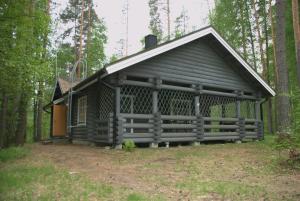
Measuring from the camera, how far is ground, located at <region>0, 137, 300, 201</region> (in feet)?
16.9

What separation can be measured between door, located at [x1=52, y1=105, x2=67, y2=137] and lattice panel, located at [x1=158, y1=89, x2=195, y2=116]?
20.6 ft

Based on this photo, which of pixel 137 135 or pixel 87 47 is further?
pixel 87 47

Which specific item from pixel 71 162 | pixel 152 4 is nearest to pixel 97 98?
pixel 71 162

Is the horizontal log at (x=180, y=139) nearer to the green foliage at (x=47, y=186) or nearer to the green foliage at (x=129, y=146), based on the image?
the green foliage at (x=129, y=146)

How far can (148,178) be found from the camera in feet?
21.1

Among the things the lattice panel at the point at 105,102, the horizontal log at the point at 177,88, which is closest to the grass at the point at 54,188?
the lattice panel at the point at 105,102

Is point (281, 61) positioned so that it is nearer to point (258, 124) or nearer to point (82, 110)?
point (258, 124)

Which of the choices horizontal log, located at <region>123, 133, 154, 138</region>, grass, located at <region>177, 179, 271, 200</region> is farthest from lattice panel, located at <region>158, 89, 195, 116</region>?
grass, located at <region>177, 179, 271, 200</region>

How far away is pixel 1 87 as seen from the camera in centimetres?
1061

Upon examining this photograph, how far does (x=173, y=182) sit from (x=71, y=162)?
347cm

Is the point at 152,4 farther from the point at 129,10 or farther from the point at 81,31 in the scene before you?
the point at 81,31

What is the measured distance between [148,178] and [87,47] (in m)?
24.1

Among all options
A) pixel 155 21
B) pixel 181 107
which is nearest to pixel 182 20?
pixel 155 21

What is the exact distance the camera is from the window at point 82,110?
52.6 ft
